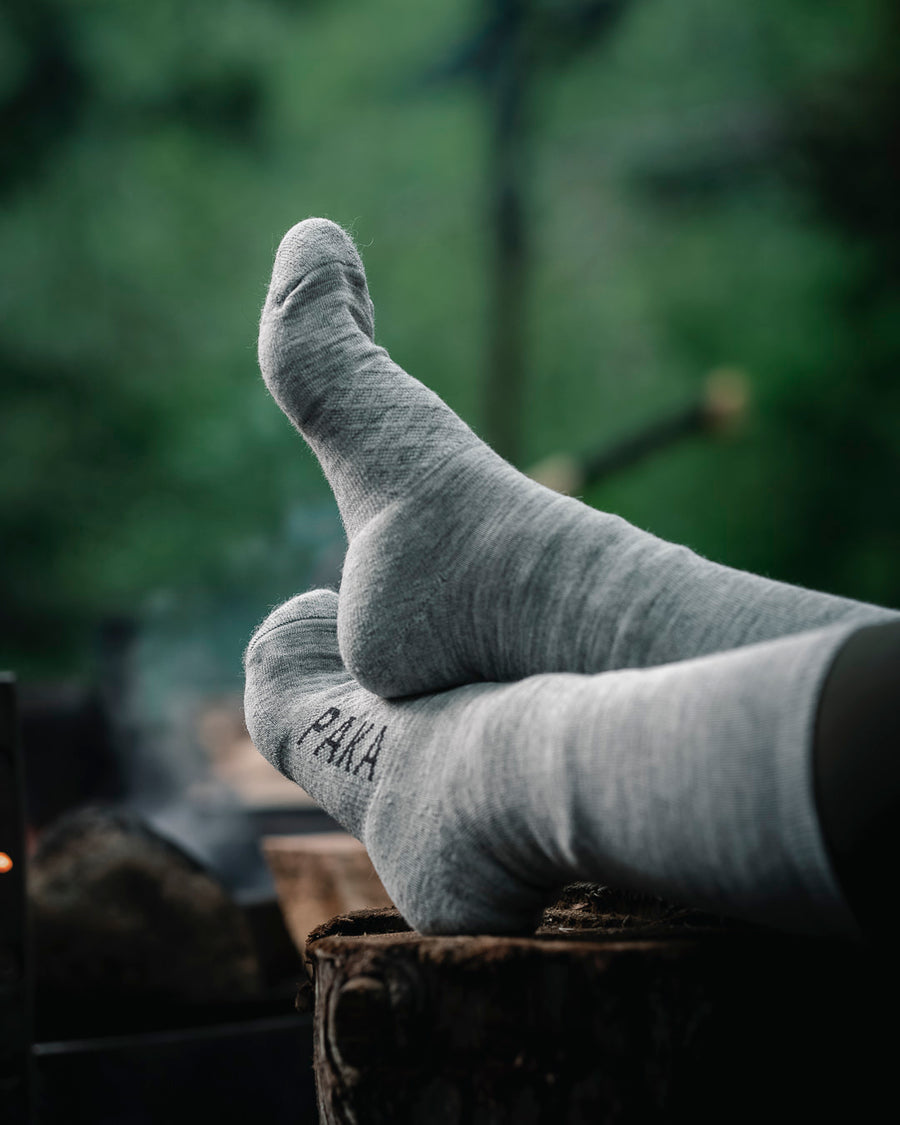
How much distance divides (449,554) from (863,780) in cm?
28

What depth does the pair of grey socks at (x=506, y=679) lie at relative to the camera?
36 cm

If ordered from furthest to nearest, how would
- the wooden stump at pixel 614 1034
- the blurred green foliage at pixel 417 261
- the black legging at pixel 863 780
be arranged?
the blurred green foliage at pixel 417 261 → the wooden stump at pixel 614 1034 → the black legging at pixel 863 780

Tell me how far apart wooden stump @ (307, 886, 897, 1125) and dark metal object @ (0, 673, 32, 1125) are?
101 centimetres

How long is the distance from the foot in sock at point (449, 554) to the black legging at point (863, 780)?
11 centimetres

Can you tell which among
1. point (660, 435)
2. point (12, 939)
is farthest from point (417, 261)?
point (12, 939)

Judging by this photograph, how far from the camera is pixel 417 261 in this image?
8.61ft

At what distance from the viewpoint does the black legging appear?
331 millimetres

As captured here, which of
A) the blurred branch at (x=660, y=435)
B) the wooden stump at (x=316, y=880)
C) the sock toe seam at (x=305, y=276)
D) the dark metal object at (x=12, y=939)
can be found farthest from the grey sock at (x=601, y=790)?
the blurred branch at (x=660, y=435)

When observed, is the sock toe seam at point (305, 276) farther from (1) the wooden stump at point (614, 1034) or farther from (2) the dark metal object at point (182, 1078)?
(2) the dark metal object at point (182, 1078)

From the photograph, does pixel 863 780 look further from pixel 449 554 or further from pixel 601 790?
pixel 449 554

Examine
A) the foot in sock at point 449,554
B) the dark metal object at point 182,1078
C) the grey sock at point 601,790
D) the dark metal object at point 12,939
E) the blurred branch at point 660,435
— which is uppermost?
the foot in sock at point 449,554

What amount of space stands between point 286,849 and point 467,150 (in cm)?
181

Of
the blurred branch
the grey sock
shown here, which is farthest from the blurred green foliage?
the grey sock

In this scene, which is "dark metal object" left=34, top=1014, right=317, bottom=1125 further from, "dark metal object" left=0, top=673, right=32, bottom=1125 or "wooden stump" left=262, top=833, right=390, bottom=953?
"dark metal object" left=0, top=673, right=32, bottom=1125
